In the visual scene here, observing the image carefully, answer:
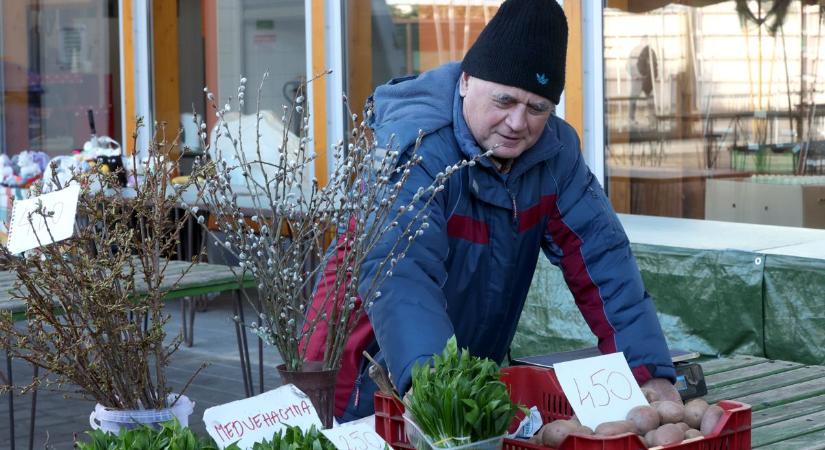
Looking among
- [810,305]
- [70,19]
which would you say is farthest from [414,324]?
[70,19]

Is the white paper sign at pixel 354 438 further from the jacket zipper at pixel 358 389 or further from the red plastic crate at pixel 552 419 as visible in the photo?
the jacket zipper at pixel 358 389

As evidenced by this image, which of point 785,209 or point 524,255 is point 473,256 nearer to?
point 524,255

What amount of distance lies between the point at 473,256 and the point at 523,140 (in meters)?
0.27

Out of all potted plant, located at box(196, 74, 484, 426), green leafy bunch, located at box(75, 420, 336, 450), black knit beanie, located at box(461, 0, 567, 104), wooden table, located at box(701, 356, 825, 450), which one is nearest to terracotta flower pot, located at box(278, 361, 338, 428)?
potted plant, located at box(196, 74, 484, 426)

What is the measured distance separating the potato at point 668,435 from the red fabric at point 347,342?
576 millimetres

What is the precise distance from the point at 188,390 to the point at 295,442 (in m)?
4.66

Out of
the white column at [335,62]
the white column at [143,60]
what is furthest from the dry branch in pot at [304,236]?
the white column at [143,60]

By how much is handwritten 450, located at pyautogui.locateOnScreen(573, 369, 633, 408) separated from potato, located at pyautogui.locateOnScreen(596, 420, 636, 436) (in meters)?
0.07

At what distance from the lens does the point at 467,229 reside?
2.52m

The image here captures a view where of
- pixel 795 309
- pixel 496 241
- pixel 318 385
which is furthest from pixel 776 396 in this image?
pixel 795 309

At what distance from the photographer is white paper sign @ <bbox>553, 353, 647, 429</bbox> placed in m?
2.07

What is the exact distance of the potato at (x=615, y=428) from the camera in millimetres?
2000

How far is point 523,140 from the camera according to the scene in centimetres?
248

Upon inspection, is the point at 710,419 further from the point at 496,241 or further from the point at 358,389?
the point at 358,389
